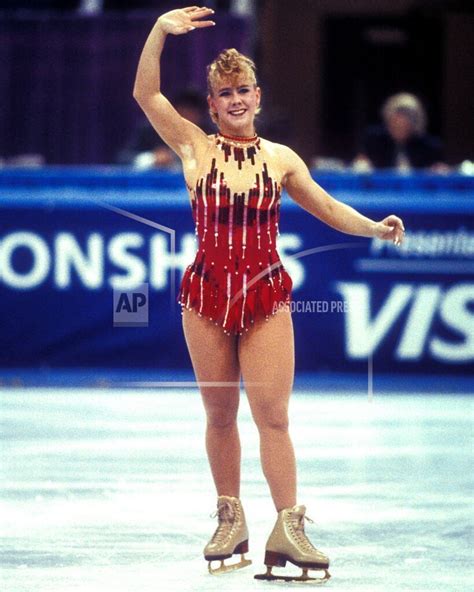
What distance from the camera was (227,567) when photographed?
4402 mm

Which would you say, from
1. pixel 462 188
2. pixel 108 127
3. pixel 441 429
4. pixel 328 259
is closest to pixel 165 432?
pixel 441 429

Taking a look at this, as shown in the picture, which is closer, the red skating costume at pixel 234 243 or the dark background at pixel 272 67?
the red skating costume at pixel 234 243

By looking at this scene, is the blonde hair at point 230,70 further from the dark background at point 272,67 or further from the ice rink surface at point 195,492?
the dark background at point 272,67

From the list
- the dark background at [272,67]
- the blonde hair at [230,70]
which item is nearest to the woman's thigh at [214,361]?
the blonde hair at [230,70]

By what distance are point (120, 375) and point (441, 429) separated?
2.49 m

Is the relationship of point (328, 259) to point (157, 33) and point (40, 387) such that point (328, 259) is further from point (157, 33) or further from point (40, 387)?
point (157, 33)

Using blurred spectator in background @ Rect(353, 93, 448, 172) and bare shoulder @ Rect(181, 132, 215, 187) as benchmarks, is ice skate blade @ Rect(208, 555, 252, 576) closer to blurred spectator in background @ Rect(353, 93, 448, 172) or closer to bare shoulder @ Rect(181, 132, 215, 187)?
bare shoulder @ Rect(181, 132, 215, 187)

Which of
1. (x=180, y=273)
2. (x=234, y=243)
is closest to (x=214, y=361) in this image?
(x=234, y=243)

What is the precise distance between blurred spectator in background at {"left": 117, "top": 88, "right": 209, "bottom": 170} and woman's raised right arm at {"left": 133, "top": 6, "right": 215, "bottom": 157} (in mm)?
5150

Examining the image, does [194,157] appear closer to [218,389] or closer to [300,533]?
[218,389]

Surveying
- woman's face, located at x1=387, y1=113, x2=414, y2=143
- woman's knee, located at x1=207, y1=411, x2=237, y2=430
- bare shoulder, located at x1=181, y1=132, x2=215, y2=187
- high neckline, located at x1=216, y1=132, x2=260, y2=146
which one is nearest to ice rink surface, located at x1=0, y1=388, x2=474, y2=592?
woman's knee, located at x1=207, y1=411, x2=237, y2=430

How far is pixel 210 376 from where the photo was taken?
438 centimetres

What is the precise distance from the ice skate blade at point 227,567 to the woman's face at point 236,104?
1398 millimetres

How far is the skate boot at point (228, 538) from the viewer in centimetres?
437
